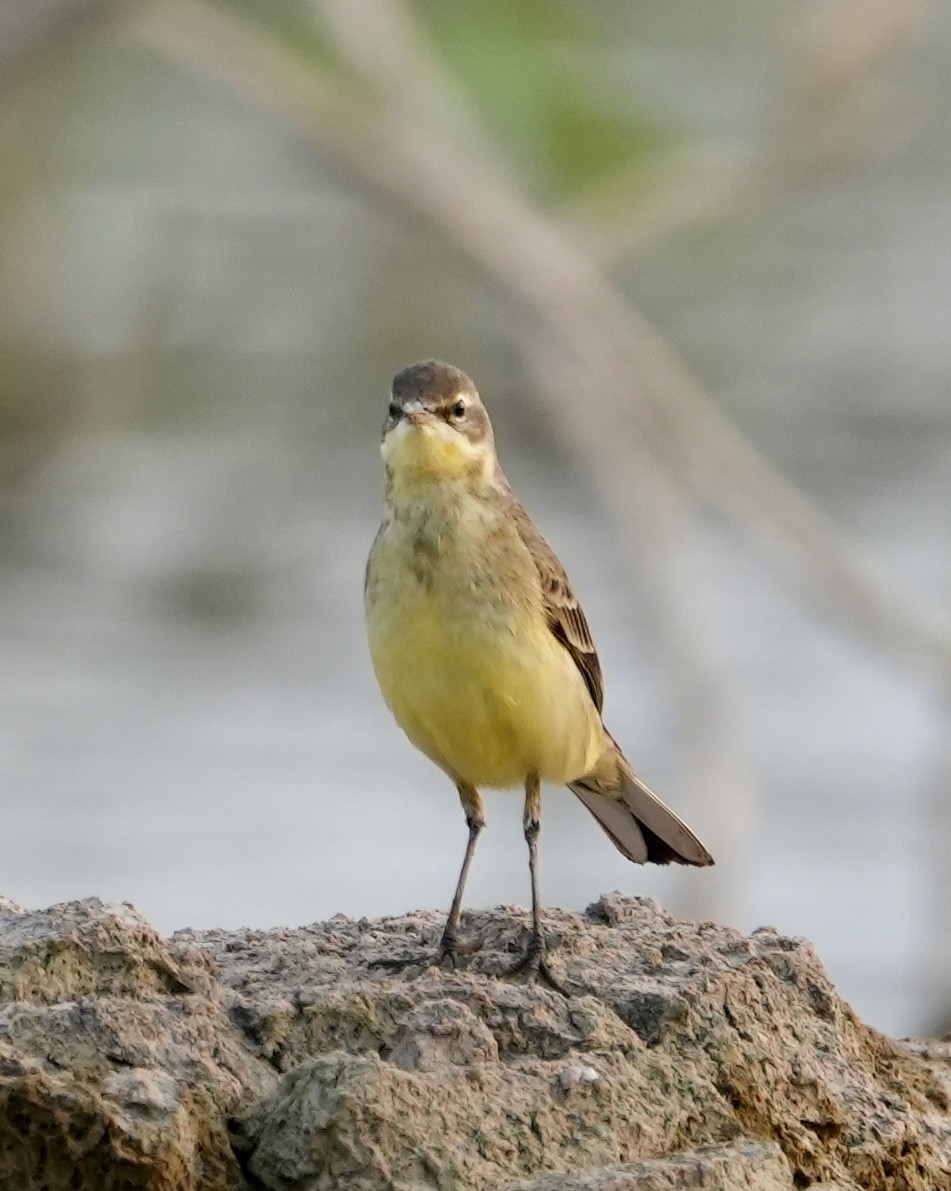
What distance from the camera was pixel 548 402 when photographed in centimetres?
1496

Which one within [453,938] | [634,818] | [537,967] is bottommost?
[537,967]

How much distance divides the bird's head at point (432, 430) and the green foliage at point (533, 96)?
9.17m

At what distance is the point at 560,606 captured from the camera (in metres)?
6.19

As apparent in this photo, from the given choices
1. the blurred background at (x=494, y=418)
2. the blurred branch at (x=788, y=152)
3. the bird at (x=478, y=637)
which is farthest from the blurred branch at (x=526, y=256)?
the bird at (x=478, y=637)

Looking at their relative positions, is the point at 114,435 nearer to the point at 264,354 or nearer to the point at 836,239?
the point at 264,354

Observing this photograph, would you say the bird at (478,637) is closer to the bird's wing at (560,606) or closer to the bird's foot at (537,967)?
the bird's wing at (560,606)

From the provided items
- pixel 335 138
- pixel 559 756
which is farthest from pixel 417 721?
pixel 335 138

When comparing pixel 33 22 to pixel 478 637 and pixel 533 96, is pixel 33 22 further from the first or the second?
pixel 478 637

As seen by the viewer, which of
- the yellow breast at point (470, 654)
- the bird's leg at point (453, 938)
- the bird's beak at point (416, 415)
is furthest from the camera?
the bird's beak at point (416, 415)

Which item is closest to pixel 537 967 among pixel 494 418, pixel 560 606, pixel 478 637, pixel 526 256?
pixel 478 637

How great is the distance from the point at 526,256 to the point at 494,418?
11.4 feet

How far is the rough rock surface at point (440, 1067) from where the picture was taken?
3850 mm

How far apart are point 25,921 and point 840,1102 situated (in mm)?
1395

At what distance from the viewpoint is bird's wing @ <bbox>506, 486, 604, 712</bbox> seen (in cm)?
615
